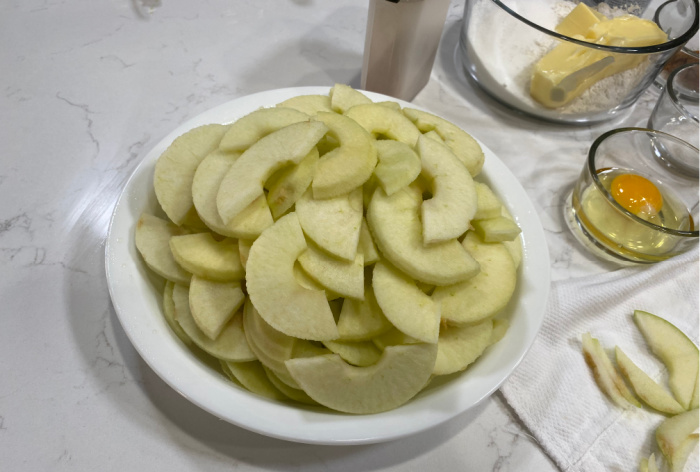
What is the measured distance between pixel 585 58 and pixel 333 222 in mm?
709

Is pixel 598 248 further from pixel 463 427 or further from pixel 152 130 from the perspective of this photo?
pixel 152 130

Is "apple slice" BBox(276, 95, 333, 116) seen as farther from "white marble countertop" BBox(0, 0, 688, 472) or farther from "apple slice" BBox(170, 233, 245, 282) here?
"white marble countertop" BBox(0, 0, 688, 472)

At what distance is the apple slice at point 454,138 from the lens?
0.69 meters

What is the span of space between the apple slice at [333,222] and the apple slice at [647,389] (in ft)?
1.53

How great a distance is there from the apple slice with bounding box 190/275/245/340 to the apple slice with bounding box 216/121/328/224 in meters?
0.08

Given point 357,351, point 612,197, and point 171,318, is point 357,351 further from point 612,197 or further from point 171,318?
point 612,197

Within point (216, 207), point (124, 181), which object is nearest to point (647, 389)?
point (216, 207)

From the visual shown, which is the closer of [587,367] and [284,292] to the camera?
[284,292]

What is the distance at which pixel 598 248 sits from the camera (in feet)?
2.93

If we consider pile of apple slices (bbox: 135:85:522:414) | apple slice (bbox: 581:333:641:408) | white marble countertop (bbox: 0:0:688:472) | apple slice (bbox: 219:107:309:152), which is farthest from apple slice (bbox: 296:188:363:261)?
apple slice (bbox: 581:333:641:408)

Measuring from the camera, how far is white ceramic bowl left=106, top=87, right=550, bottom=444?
501mm

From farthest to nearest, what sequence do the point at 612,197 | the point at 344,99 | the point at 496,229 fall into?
the point at 612,197 < the point at 344,99 < the point at 496,229

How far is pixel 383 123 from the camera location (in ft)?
2.22

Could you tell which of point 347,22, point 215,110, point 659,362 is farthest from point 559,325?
point 347,22
